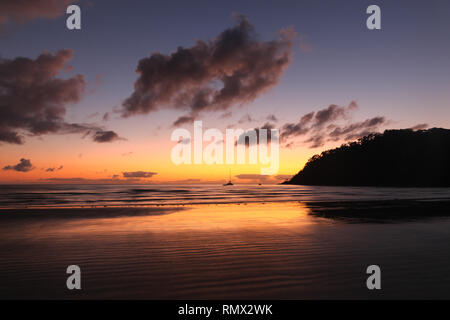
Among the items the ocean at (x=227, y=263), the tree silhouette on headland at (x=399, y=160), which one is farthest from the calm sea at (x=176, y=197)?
the tree silhouette on headland at (x=399, y=160)

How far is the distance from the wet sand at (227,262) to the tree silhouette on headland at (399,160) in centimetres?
16413

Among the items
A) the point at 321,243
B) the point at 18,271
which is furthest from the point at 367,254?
the point at 18,271

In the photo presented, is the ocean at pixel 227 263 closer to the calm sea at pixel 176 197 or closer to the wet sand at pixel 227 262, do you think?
the wet sand at pixel 227 262

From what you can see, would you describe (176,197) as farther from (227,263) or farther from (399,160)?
(399,160)

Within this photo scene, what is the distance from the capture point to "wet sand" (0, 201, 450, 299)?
5836 mm

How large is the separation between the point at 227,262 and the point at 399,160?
18844 cm

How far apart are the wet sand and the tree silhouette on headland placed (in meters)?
164

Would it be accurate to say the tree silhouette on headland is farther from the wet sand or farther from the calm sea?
the wet sand

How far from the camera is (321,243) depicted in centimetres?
1045

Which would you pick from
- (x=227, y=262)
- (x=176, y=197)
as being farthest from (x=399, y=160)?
(x=227, y=262)

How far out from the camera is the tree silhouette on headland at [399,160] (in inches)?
6043

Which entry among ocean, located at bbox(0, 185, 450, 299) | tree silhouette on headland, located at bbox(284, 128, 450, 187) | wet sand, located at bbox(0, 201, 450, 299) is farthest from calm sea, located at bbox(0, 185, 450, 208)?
tree silhouette on headland, located at bbox(284, 128, 450, 187)
